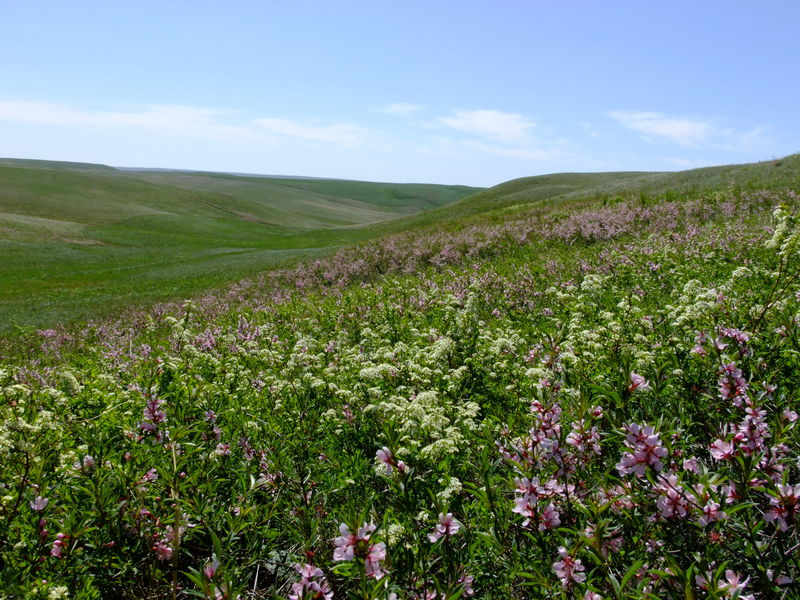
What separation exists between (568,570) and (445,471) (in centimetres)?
170

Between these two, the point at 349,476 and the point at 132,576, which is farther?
the point at 349,476

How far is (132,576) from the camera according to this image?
3391 millimetres

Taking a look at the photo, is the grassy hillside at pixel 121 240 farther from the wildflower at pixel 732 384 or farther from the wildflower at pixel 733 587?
the wildflower at pixel 733 587

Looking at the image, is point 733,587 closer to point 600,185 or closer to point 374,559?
point 374,559

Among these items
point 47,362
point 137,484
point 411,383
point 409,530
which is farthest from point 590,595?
point 47,362

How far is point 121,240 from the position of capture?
69.6m

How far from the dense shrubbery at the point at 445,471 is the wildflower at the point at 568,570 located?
0.01 metres

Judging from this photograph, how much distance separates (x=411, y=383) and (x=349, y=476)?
5.95ft

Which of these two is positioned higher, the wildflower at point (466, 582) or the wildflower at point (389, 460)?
the wildflower at point (389, 460)

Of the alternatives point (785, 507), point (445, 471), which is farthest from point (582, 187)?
point (785, 507)

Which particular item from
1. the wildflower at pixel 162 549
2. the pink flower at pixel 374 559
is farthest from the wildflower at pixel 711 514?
the wildflower at pixel 162 549

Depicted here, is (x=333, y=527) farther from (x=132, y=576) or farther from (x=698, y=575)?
(x=698, y=575)

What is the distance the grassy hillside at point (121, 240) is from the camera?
109 feet

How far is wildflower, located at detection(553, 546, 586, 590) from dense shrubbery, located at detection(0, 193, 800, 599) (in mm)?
14
